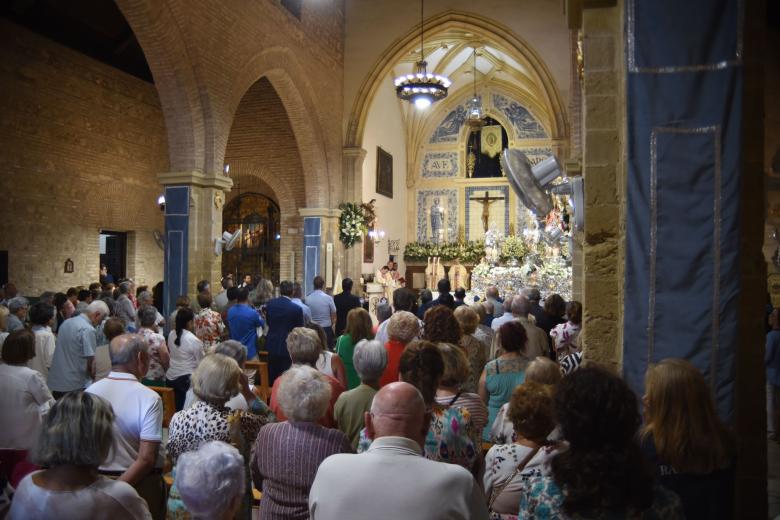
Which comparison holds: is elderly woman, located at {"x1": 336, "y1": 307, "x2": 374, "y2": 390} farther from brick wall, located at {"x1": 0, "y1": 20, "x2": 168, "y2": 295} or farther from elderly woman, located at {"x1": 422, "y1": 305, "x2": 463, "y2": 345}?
brick wall, located at {"x1": 0, "y1": 20, "x2": 168, "y2": 295}

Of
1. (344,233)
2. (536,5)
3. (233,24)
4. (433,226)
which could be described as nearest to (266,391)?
(233,24)

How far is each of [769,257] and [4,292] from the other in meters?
10.7

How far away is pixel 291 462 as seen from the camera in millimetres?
2496

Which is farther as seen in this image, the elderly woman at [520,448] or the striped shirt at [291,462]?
the striped shirt at [291,462]

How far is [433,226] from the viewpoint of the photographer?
24.5 meters

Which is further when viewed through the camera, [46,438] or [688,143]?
[688,143]

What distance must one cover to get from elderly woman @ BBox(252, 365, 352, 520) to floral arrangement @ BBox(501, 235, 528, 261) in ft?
56.9

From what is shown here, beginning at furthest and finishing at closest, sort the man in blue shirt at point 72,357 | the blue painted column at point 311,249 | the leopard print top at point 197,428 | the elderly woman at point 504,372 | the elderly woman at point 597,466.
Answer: the blue painted column at point 311,249
the man in blue shirt at point 72,357
the elderly woman at point 504,372
the leopard print top at point 197,428
the elderly woman at point 597,466

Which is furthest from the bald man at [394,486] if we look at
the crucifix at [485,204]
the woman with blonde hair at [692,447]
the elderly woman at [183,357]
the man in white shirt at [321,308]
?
the crucifix at [485,204]

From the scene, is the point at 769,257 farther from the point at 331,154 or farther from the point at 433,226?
the point at 433,226

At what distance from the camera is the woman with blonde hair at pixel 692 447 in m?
2.20

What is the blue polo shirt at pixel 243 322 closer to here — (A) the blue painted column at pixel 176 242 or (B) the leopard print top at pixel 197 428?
(B) the leopard print top at pixel 197 428

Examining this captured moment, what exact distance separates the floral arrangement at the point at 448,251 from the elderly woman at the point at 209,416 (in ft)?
66.4

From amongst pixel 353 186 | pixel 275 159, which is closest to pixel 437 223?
pixel 353 186
